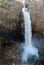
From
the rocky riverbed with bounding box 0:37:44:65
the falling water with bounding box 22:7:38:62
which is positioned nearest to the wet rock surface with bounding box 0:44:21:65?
the rocky riverbed with bounding box 0:37:44:65

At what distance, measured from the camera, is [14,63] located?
6.40 meters

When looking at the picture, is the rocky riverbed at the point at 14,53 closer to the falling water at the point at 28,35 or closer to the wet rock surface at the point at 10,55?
the wet rock surface at the point at 10,55

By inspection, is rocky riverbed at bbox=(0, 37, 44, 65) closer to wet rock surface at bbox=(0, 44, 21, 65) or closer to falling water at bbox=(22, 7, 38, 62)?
wet rock surface at bbox=(0, 44, 21, 65)

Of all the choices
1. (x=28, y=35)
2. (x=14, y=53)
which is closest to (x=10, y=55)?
(x=14, y=53)

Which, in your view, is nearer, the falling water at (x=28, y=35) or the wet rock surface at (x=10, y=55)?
the wet rock surface at (x=10, y=55)

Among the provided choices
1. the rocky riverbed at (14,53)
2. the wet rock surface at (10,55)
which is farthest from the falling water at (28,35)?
the wet rock surface at (10,55)

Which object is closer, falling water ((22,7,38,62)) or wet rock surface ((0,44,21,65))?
wet rock surface ((0,44,21,65))

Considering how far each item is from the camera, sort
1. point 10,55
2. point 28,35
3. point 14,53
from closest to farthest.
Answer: point 10,55 < point 14,53 < point 28,35

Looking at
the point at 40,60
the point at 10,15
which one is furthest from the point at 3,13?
the point at 40,60

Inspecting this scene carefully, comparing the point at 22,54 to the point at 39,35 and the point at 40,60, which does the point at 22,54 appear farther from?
the point at 39,35

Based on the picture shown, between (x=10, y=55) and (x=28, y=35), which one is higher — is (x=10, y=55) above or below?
below

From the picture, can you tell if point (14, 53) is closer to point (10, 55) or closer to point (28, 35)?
point (10, 55)

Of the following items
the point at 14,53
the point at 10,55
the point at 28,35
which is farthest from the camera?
the point at 28,35

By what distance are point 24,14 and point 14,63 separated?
2257mm
